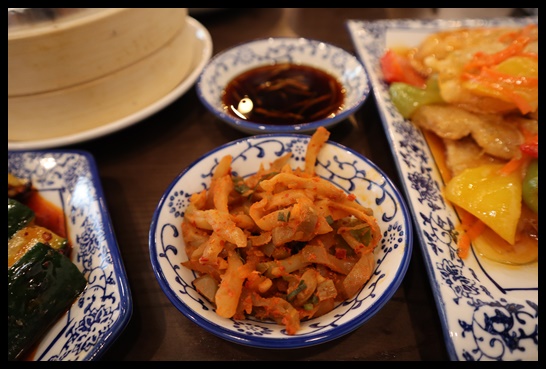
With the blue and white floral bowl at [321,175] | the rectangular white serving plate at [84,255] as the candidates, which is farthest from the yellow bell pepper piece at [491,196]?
the rectangular white serving plate at [84,255]

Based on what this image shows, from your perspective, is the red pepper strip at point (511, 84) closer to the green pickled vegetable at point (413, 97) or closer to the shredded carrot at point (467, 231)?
the green pickled vegetable at point (413, 97)

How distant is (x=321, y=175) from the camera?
1641 millimetres

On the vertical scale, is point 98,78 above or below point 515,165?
above

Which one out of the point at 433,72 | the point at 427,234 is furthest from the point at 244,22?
the point at 427,234

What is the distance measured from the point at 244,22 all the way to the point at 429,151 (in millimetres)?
2000

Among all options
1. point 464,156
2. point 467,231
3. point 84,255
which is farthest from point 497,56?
point 84,255

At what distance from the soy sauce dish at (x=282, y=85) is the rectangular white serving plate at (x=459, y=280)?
0.27m

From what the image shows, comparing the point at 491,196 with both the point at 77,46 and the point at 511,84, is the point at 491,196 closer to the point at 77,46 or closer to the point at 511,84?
the point at 511,84

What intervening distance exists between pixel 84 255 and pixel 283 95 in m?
1.40

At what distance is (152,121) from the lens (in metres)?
2.25

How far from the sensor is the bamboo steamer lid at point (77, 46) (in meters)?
1.65

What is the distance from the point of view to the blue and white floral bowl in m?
1.11

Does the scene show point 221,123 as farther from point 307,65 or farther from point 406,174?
point 406,174

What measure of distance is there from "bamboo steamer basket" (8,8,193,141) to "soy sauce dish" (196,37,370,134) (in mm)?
269
